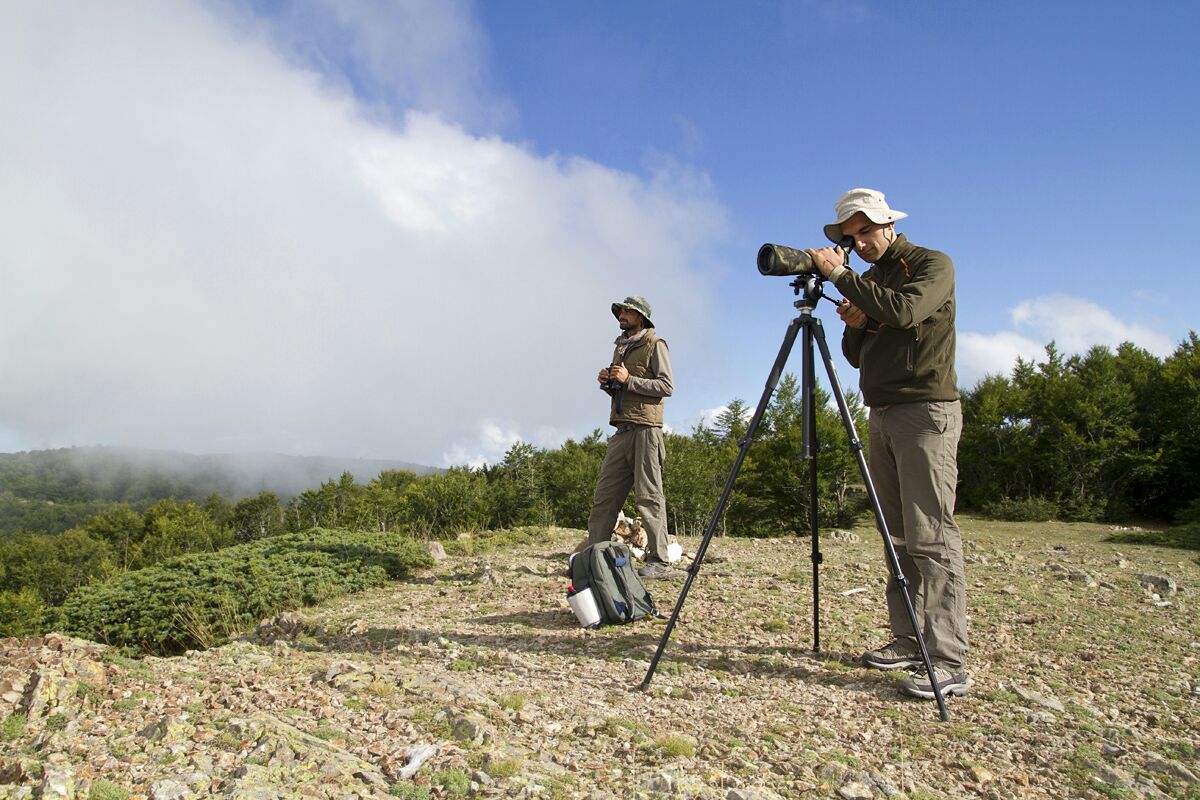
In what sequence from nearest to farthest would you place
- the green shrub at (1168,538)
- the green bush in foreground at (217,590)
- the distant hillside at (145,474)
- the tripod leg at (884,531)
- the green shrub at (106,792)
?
the green shrub at (106,792)
the tripod leg at (884,531)
the green bush in foreground at (217,590)
the green shrub at (1168,538)
the distant hillside at (145,474)

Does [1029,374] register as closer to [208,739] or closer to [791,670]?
[791,670]

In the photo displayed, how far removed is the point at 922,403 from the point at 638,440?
2.88 metres

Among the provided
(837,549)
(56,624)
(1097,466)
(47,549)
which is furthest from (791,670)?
(47,549)

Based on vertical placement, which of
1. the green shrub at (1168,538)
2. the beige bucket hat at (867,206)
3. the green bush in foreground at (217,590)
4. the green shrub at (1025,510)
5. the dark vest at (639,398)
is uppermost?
the beige bucket hat at (867,206)

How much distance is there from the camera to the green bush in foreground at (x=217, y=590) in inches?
244

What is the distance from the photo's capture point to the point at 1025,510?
18.6 m

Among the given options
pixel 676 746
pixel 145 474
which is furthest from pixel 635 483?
pixel 145 474

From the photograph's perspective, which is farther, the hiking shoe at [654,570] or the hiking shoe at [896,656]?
the hiking shoe at [654,570]

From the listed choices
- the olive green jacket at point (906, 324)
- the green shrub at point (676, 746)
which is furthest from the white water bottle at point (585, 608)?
the olive green jacket at point (906, 324)

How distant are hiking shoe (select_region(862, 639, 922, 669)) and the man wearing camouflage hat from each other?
7.92 ft

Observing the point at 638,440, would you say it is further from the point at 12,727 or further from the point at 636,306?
the point at 12,727

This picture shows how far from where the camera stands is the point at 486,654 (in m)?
4.19

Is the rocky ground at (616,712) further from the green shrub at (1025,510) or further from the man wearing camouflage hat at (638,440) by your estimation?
the green shrub at (1025,510)

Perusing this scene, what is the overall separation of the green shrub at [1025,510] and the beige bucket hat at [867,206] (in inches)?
731
